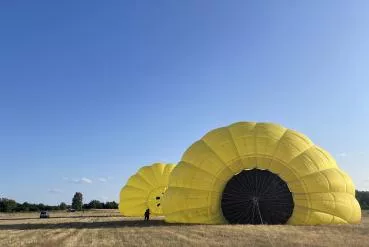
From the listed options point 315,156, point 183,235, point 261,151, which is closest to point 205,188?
point 261,151

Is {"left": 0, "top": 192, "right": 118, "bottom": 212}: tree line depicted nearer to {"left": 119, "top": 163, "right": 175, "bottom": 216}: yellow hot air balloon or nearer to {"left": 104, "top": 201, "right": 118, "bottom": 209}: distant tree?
{"left": 104, "top": 201, "right": 118, "bottom": 209}: distant tree

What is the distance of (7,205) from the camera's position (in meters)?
97.9

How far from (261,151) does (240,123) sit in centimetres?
248

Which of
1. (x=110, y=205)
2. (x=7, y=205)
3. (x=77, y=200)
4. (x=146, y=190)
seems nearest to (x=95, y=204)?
(x=110, y=205)

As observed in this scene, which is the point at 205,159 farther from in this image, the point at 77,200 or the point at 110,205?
the point at 77,200

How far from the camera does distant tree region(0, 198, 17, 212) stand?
9625 cm

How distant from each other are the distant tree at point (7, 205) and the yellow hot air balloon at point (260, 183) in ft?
254

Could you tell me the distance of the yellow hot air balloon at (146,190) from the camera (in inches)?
1636

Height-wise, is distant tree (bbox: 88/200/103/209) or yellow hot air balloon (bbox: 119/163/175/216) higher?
distant tree (bbox: 88/200/103/209)

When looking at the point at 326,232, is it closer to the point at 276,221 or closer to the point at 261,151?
the point at 276,221

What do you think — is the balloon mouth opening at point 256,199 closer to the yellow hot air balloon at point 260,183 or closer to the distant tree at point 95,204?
the yellow hot air balloon at point 260,183

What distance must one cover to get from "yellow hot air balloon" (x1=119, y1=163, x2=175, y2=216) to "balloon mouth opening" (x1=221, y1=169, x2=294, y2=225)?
15.4 meters

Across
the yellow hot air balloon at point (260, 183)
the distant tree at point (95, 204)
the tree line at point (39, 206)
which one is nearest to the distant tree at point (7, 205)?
the tree line at point (39, 206)

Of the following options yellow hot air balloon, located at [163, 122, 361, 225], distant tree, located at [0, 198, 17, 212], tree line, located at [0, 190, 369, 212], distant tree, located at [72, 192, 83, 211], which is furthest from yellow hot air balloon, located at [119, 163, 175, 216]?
distant tree, located at [72, 192, 83, 211]
